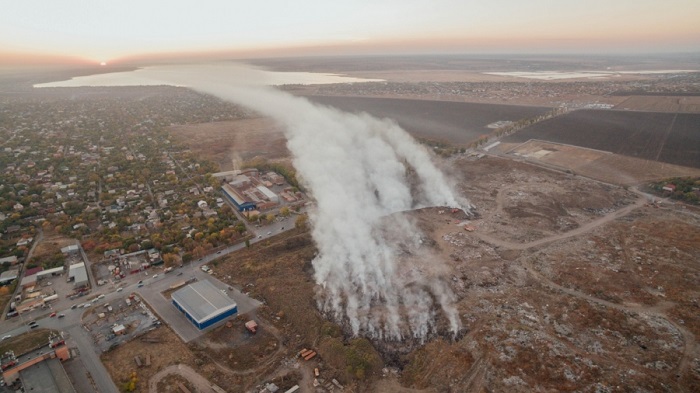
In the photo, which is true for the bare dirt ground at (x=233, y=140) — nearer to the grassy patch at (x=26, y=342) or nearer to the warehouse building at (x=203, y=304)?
the warehouse building at (x=203, y=304)

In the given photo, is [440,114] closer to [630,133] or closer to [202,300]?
[630,133]

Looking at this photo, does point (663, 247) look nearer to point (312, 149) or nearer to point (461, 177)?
point (461, 177)

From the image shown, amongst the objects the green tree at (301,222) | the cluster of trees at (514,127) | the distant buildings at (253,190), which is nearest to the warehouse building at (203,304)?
the green tree at (301,222)

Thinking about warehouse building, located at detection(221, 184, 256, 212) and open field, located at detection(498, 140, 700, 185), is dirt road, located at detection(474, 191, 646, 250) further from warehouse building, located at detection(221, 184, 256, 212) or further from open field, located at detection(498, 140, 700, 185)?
warehouse building, located at detection(221, 184, 256, 212)

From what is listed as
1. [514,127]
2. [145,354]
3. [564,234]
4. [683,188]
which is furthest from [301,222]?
[514,127]

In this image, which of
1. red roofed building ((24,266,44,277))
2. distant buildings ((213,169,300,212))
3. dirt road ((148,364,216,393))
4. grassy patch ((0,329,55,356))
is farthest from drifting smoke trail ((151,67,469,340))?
red roofed building ((24,266,44,277))
